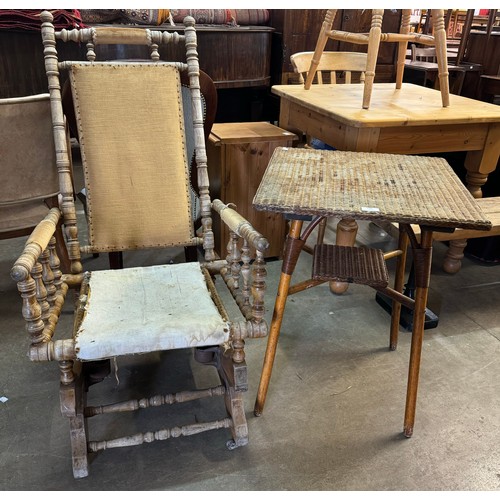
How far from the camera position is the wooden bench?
73.6 inches

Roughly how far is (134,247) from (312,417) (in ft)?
2.80

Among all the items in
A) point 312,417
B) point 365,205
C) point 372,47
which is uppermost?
point 372,47

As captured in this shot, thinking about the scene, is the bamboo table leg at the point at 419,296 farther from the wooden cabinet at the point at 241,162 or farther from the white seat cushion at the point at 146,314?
the wooden cabinet at the point at 241,162

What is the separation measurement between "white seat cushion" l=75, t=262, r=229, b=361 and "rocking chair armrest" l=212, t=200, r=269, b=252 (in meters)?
0.22

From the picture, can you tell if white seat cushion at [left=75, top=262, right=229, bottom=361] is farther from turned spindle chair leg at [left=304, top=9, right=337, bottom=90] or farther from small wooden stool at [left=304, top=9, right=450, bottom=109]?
turned spindle chair leg at [left=304, top=9, right=337, bottom=90]

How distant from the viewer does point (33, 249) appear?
3.68 ft

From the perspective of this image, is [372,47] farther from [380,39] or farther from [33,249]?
[33,249]

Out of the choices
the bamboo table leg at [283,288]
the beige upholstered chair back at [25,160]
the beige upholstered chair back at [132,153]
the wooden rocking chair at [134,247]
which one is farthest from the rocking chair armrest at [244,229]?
the beige upholstered chair back at [25,160]

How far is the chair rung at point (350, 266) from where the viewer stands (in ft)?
4.76

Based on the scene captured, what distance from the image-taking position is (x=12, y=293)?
2188 mm

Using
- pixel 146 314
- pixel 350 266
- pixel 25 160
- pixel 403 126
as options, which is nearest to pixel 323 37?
pixel 403 126

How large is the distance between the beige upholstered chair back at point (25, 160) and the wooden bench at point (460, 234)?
1477mm

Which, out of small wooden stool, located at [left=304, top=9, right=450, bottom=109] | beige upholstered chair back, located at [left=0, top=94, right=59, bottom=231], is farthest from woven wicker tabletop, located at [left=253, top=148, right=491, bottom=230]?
beige upholstered chair back, located at [left=0, top=94, right=59, bottom=231]
